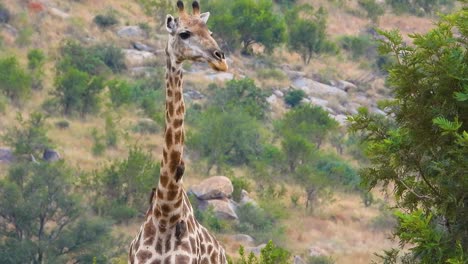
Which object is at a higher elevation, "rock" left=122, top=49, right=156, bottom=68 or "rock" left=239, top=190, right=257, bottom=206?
"rock" left=239, top=190, right=257, bottom=206

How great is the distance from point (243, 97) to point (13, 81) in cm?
813

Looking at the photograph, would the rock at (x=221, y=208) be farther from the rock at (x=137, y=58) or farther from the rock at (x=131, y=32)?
the rock at (x=131, y=32)

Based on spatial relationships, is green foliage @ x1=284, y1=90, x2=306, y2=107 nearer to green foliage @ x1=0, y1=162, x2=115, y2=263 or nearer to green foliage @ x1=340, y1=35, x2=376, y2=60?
green foliage @ x1=340, y1=35, x2=376, y2=60

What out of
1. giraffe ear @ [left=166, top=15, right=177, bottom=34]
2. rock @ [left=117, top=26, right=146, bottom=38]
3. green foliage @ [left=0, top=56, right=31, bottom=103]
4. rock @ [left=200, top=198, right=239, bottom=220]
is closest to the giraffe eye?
giraffe ear @ [left=166, top=15, right=177, bottom=34]

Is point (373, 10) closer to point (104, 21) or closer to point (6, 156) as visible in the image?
point (104, 21)

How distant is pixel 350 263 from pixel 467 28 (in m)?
14.1

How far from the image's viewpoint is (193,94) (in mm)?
32938

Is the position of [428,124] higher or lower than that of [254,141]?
higher

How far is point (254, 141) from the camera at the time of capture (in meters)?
28.4

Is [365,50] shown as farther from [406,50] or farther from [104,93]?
[406,50]

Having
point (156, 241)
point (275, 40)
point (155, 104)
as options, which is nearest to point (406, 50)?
point (156, 241)

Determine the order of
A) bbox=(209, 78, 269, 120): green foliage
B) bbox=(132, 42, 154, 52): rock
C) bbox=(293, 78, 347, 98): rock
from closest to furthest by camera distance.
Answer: bbox=(209, 78, 269, 120): green foliage < bbox=(293, 78, 347, 98): rock < bbox=(132, 42, 154, 52): rock

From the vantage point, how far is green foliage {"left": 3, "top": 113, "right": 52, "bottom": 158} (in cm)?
2291

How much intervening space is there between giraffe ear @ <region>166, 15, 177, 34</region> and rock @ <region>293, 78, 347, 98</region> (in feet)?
96.5
